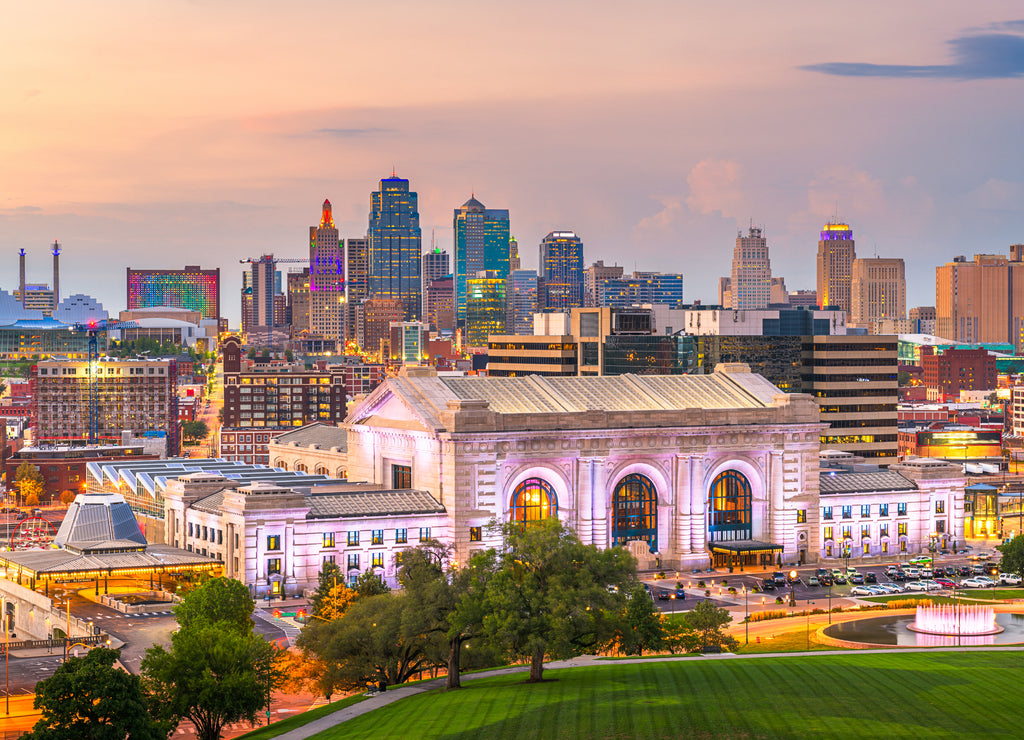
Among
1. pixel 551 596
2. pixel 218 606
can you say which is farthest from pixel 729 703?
pixel 218 606

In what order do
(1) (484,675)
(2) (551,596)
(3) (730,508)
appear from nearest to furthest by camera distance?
1. (2) (551,596)
2. (1) (484,675)
3. (3) (730,508)

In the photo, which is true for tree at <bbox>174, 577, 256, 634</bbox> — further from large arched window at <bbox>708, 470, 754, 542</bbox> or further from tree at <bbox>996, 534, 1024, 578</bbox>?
tree at <bbox>996, 534, 1024, 578</bbox>

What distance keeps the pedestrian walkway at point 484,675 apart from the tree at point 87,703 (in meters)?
A: 11.3

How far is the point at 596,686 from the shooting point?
98500 millimetres

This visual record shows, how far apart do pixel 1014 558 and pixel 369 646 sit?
88.1 m

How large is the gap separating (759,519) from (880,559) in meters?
17.2

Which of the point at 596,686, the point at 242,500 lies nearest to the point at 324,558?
the point at 242,500

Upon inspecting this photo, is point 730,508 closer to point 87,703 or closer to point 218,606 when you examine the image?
point 218,606

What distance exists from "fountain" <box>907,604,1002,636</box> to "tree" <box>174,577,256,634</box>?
5832 cm

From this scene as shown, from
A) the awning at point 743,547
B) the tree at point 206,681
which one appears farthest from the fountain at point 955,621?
the tree at point 206,681

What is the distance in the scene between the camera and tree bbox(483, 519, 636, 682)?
99.9 meters

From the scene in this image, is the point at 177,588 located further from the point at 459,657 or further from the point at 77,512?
the point at 459,657

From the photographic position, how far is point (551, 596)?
3954 inches

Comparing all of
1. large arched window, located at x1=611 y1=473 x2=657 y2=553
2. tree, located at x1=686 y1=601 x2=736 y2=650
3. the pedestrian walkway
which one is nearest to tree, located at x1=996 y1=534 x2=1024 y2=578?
large arched window, located at x1=611 y1=473 x2=657 y2=553
